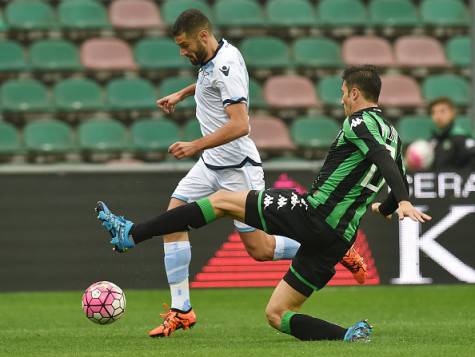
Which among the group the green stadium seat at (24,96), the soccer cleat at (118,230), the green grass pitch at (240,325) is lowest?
the green grass pitch at (240,325)

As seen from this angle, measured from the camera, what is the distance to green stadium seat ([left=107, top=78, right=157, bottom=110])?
1410 cm

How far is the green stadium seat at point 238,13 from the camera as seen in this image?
15.2 metres

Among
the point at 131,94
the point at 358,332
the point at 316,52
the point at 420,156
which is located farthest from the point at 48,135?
the point at 358,332

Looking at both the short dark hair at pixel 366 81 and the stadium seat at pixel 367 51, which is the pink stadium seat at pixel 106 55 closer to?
the stadium seat at pixel 367 51

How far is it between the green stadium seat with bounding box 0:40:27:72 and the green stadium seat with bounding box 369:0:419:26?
16.5ft

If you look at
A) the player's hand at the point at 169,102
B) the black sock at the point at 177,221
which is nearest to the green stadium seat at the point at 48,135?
the player's hand at the point at 169,102

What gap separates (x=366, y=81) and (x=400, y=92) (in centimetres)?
896

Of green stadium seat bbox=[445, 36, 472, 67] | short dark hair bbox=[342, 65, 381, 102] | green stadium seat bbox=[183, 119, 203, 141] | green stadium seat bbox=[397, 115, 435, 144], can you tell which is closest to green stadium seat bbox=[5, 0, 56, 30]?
green stadium seat bbox=[183, 119, 203, 141]

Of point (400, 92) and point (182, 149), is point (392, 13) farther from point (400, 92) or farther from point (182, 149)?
point (182, 149)

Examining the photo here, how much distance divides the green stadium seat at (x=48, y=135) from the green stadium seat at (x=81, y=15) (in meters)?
1.80

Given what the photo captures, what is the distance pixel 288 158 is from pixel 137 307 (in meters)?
4.68

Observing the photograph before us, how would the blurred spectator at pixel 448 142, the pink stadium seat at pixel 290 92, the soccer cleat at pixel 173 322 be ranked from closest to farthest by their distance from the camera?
the soccer cleat at pixel 173 322
the blurred spectator at pixel 448 142
the pink stadium seat at pixel 290 92

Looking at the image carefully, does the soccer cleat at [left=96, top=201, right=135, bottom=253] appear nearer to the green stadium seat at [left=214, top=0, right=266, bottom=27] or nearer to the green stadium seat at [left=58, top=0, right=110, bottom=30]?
the green stadium seat at [left=58, top=0, right=110, bottom=30]

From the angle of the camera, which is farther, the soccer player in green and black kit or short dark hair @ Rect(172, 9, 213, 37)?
short dark hair @ Rect(172, 9, 213, 37)
